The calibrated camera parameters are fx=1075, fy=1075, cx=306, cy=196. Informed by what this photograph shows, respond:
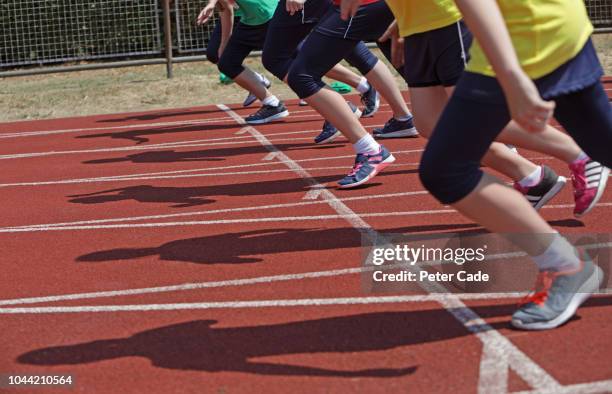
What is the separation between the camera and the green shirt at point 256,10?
10164 mm

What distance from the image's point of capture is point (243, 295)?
4.71 m

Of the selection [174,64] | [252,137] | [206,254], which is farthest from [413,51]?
[174,64]

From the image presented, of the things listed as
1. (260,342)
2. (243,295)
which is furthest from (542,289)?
(243,295)

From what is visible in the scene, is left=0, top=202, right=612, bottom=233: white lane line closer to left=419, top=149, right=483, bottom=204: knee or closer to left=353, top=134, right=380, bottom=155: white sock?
left=353, top=134, right=380, bottom=155: white sock

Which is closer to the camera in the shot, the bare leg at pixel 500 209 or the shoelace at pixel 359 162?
the bare leg at pixel 500 209

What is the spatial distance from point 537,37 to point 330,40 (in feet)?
10.7

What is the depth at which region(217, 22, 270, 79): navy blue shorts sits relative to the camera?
10492 mm

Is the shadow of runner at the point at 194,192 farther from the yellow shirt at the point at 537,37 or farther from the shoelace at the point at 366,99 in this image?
the yellow shirt at the point at 537,37

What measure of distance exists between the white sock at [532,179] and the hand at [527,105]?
2005 mm

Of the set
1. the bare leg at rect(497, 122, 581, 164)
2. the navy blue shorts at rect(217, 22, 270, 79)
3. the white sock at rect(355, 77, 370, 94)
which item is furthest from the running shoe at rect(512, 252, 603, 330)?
the navy blue shorts at rect(217, 22, 270, 79)

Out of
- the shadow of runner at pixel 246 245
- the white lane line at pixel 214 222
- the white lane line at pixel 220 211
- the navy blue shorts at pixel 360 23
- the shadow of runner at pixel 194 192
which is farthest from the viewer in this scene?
the shadow of runner at pixel 194 192

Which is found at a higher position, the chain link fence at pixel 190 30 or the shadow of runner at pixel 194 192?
the shadow of runner at pixel 194 192

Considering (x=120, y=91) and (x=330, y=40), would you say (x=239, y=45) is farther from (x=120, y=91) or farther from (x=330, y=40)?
(x=120, y=91)

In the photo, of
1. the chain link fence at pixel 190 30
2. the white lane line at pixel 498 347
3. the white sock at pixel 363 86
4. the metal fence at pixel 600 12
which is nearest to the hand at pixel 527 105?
the white lane line at pixel 498 347
